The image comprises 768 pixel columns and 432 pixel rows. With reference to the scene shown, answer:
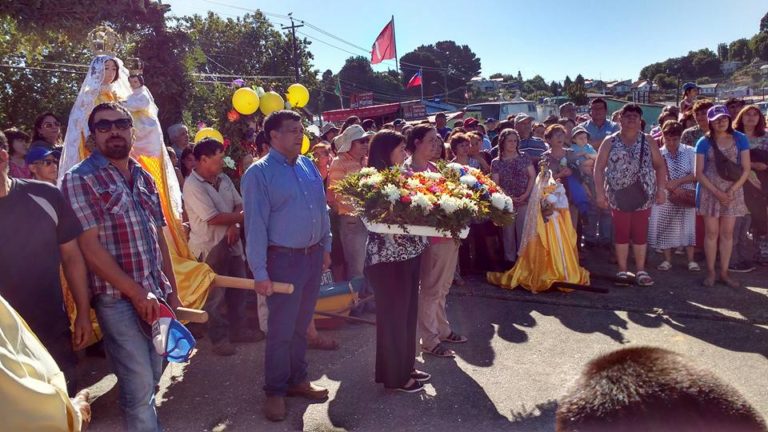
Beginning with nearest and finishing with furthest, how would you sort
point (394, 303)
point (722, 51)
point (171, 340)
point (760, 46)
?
point (171, 340), point (394, 303), point (760, 46), point (722, 51)

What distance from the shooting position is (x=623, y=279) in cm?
674

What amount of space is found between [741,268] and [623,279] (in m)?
1.85

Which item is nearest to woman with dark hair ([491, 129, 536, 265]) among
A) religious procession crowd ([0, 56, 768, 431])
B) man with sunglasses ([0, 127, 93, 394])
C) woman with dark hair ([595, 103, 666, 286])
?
religious procession crowd ([0, 56, 768, 431])

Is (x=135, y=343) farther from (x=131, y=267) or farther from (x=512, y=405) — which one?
(x=512, y=405)

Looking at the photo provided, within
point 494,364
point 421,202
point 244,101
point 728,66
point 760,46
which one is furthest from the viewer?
point 728,66

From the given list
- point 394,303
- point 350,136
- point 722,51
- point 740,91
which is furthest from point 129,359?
point 722,51

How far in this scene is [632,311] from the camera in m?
5.92

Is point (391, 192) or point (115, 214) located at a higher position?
point (115, 214)

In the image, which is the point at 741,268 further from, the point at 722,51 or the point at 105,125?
the point at 722,51

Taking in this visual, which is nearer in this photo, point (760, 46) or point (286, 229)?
point (286, 229)

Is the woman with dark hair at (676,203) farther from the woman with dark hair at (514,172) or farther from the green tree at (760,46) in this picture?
the green tree at (760,46)

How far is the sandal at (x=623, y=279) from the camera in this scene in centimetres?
673

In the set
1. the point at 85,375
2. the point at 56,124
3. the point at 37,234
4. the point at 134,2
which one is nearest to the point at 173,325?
the point at 37,234

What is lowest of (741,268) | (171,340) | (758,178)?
(741,268)
